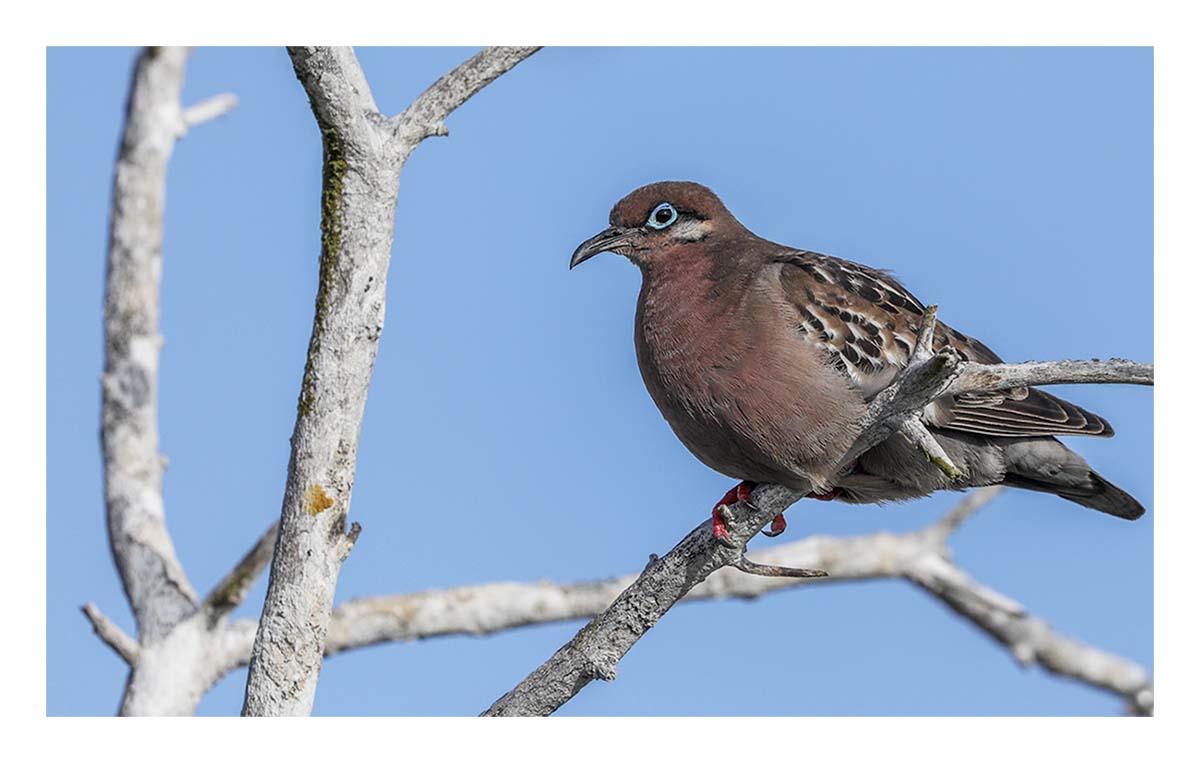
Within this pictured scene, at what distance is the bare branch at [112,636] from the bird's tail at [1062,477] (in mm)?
5918

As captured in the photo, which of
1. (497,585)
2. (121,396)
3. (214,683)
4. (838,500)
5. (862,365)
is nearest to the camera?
(862,365)

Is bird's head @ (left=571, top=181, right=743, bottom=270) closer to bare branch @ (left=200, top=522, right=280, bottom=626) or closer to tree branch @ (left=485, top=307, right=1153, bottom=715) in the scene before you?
tree branch @ (left=485, top=307, right=1153, bottom=715)

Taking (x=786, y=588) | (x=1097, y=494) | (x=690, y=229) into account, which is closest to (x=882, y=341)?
(x=690, y=229)

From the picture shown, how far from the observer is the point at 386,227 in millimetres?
5910

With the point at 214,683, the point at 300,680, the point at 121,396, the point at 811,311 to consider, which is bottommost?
the point at 300,680

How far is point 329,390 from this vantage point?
19.0ft

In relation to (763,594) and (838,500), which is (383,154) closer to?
(838,500)

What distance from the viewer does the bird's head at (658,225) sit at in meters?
7.62

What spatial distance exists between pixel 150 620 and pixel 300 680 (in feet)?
13.4

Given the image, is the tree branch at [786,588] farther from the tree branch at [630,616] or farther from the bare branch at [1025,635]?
the tree branch at [630,616]

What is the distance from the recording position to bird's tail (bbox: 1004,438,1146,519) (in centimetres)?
745

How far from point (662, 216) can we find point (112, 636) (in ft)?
15.5

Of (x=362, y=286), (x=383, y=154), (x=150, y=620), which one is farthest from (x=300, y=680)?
(x=150, y=620)

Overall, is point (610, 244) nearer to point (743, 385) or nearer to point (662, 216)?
point (662, 216)
